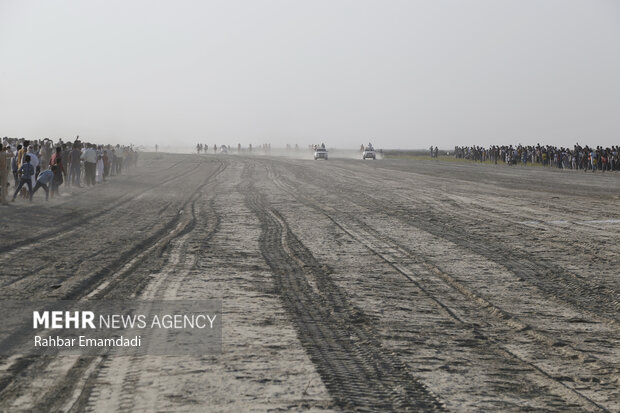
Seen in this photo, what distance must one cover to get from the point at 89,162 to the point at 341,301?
19.7 meters

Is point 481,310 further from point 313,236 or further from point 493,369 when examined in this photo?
point 313,236

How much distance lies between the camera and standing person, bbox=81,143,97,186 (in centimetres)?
2497

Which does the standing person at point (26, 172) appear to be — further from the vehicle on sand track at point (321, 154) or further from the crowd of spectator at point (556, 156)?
the vehicle on sand track at point (321, 154)

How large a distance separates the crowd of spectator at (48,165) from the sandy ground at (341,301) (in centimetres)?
179

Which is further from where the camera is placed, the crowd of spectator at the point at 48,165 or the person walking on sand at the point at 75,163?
the person walking on sand at the point at 75,163

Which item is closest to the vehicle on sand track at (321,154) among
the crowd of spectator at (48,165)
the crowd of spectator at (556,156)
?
the crowd of spectator at (556,156)

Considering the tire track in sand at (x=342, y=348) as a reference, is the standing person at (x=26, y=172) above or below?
above

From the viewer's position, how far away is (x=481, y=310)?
716 cm

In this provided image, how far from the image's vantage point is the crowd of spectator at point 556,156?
4372cm

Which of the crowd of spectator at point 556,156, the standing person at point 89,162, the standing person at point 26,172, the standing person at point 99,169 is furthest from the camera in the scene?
the crowd of spectator at point 556,156

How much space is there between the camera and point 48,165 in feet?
80.4

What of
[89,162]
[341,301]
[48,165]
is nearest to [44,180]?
[48,165]

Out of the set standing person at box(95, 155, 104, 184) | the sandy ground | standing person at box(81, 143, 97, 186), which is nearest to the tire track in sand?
the sandy ground

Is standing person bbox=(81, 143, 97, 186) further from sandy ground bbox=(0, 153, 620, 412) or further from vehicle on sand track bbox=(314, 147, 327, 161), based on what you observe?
vehicle on sand track bbox=(314, 147, 327, 161)
